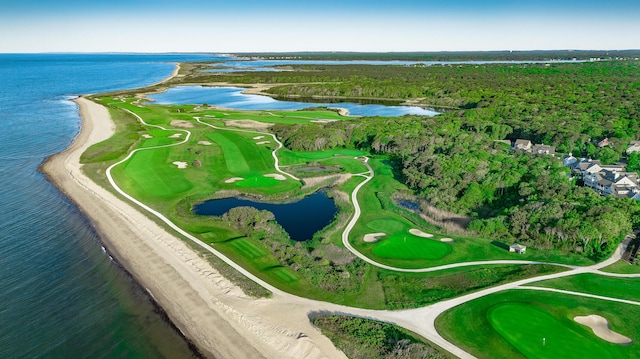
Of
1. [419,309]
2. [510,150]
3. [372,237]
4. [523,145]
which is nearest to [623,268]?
[419,309]

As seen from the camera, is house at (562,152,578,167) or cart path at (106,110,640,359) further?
house at (562,152,578,167)

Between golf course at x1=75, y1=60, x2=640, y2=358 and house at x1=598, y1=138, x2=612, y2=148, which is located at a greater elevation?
house at x1=598, y1=138, x2=612, y2=148

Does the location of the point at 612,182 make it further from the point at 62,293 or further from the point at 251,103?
the point at 251,103

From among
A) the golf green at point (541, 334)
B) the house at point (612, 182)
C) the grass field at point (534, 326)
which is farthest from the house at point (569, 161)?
the golf green at point (541, 334)

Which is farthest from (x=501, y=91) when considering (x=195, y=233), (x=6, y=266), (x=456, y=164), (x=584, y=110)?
(x=6, y=266)

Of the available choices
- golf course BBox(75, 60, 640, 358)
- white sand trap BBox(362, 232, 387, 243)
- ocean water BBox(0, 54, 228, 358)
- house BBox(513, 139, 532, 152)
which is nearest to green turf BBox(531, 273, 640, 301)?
golf course BBox(75, 60, 640, 358)

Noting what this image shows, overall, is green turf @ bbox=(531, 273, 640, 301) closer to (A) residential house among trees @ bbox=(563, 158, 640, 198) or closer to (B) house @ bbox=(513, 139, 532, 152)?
(A) residential house among trees @ bbox=(563, 158, 640, 198)
